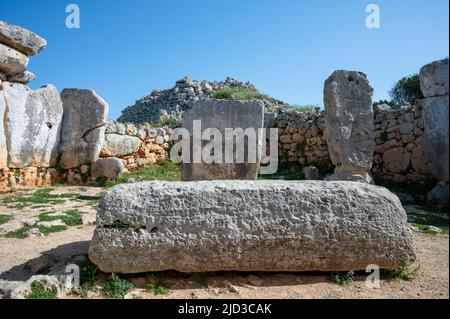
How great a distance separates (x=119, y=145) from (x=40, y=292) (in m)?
7.28

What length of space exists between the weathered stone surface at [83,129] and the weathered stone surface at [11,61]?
1400 mm

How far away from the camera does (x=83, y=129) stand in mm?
9258

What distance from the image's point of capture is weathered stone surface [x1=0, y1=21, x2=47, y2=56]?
8.08 metres

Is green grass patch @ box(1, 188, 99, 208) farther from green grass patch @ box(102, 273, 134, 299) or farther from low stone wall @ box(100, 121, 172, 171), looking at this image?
green grass patch @ box(102, 273, 134, 299)

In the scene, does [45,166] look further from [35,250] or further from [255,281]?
[255,281]

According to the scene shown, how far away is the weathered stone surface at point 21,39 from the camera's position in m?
8.08

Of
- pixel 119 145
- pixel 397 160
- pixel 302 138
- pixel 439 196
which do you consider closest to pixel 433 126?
pixel 397 160

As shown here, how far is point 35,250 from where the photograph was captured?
13.7ft

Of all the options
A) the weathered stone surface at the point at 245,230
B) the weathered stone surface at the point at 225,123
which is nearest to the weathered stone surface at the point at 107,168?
the weathered stone surface at the point at 225,123

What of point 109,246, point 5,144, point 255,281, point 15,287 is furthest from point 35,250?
point 5,144

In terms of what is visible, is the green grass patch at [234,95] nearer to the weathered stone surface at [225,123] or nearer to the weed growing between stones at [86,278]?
the weathered stone surface at [225,123]

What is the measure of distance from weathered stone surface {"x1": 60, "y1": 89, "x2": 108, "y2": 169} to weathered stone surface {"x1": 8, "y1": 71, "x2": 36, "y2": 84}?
1.07 m
